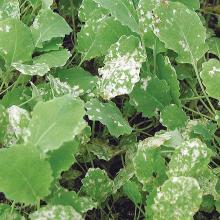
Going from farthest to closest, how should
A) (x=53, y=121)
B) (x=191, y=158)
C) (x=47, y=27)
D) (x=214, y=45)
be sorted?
(x=214, y=45) → (x=47, y=27) → (x=191, y=158) → (x=53, y=121)

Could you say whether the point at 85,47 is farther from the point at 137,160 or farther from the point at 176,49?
the point at 137,160

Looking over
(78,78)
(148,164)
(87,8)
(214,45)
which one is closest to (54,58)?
(78,78)

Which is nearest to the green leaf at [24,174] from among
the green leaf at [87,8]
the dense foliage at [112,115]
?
the dense foliage at [112,115]

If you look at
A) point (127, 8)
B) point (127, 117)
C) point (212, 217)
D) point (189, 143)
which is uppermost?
point (127, 8)

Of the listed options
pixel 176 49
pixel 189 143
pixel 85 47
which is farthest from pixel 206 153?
pixel 85 47

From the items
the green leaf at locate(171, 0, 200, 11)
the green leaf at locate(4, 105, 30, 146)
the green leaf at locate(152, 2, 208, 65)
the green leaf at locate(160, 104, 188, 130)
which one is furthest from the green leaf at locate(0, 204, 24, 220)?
the green leaf at locate(171, 0, 200, 11)

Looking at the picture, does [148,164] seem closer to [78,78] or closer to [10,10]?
[78,78]

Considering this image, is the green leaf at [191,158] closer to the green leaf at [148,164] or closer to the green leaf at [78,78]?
the green leaf at [148,164]
